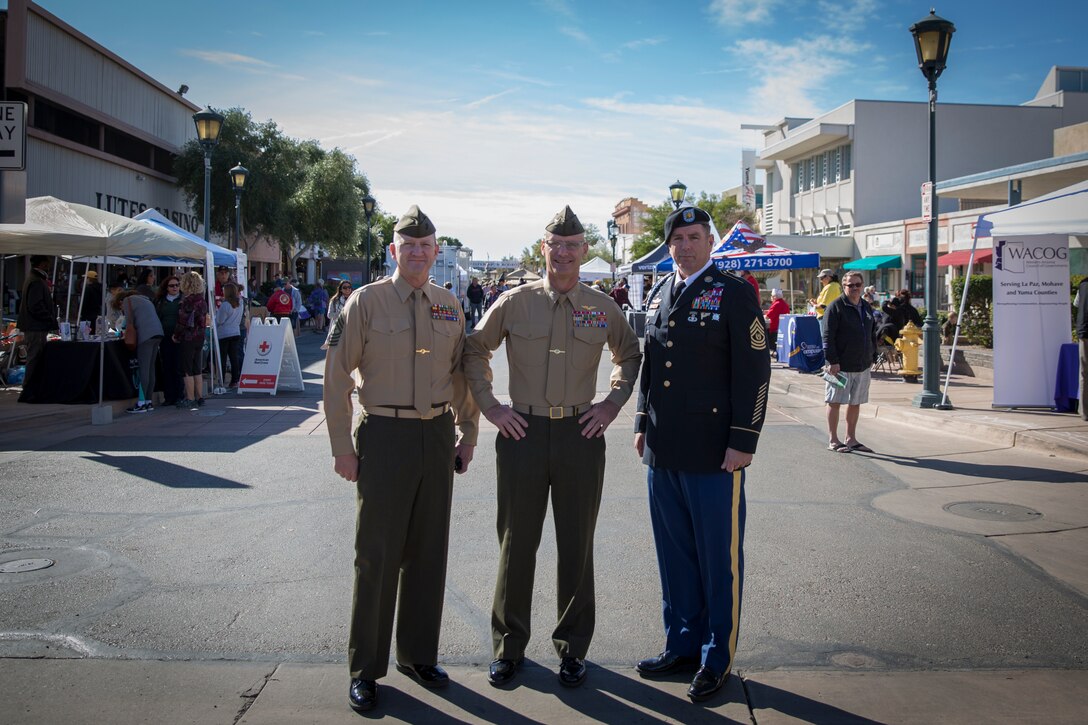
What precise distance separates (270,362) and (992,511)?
1112cm

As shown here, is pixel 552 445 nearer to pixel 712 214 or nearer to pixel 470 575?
pixel 470 575

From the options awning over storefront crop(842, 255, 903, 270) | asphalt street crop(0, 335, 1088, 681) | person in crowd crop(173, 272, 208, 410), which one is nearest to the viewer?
asphalt street crop(0, 335, 1088, 681)

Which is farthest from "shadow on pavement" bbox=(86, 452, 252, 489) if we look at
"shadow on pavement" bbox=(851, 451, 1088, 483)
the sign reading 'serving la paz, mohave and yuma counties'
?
the sign reading 'serving la paz, mohave and yuma counties'

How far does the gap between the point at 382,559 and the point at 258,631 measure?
121cm

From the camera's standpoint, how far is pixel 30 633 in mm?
4449

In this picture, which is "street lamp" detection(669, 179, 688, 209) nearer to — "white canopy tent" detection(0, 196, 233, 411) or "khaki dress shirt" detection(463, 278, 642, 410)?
"white canopy tent" detection(0, 196, 233, 411)

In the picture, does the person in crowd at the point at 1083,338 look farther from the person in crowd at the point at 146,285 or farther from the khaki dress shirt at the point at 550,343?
the person in crowd at the point at 146,285

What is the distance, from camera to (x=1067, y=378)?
1155 centimetres

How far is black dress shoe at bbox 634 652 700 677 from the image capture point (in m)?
Answer: 3.97

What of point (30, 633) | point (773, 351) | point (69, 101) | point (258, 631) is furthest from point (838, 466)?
point (69, 101)

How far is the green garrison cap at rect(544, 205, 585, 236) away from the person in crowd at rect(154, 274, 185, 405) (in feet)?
32.8

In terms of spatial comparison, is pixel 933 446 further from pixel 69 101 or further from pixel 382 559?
pixel 69 101

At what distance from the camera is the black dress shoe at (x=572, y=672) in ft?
12.6

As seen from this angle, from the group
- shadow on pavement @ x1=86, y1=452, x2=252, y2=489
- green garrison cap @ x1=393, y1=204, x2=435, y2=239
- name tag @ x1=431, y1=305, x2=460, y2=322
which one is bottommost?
shadow on pavement @ x1=86, y1=452, x2=252, y2=489
